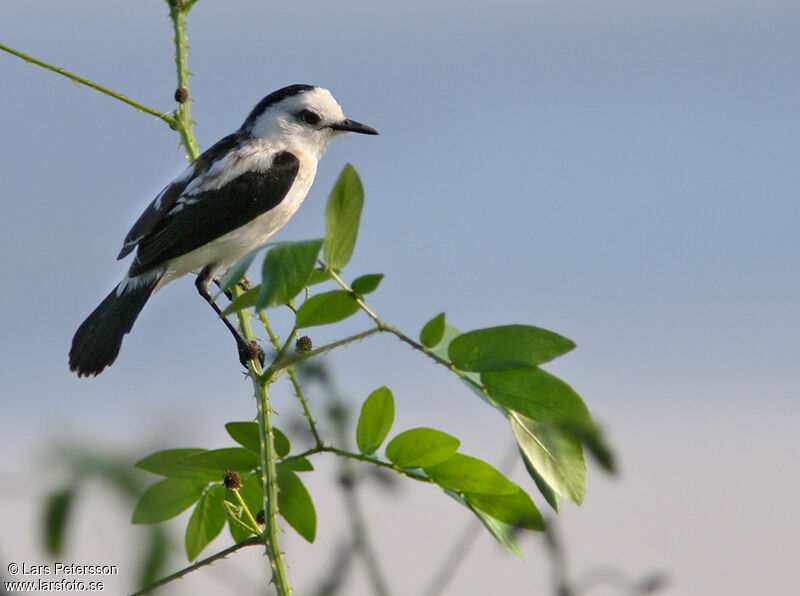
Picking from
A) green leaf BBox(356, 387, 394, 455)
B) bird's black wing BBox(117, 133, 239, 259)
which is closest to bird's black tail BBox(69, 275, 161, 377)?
bird's black wing BBox(117, 133, 239, 259)

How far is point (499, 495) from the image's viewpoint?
208cm

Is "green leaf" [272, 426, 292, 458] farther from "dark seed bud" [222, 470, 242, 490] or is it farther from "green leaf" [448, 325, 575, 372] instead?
"green leaf" [448, 325, 575, 372]

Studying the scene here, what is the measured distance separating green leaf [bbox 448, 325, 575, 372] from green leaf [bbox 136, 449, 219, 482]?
2.49 ft

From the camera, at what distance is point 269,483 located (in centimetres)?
219

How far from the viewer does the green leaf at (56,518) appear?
2.88 feet

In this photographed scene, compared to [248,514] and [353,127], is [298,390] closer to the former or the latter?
[248,514]

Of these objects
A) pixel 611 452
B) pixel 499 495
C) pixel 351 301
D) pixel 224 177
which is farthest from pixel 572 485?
pixel 224 177

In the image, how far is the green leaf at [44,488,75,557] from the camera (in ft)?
2.88

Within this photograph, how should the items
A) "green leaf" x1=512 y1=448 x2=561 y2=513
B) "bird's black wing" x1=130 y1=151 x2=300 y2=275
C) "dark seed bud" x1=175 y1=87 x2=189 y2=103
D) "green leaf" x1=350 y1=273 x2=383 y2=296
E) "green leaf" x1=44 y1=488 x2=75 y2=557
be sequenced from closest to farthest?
"green leaf" x1=44 y1=488 x2=75 y2=557 → "green leaf" x1=512 y1=448 x2=561 y2=513 → "green leaf" x1=350 y1=273 x2=383 y2=296 → "dark seed bud" x1=175 y1=87 x2=189 y2=103 → "bird's black wing" x1=130 y1=151 x2=300 y2=275

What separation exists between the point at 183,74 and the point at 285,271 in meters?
2.10

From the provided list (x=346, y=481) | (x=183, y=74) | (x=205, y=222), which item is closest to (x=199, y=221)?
(x=205, y=222)

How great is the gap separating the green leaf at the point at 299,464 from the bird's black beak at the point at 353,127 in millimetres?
4148

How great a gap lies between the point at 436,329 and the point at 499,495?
39cm

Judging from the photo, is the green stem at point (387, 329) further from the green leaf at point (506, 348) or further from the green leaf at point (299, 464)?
the green leaf at point (299, 464)
